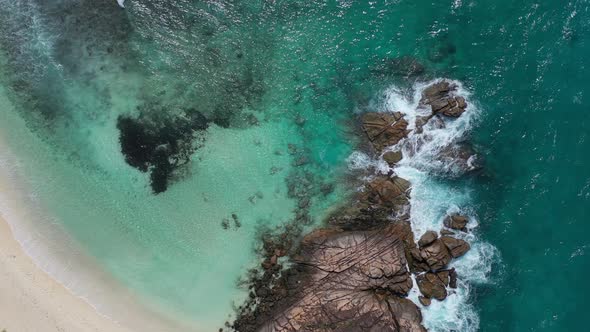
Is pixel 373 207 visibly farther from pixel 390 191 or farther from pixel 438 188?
pixel 438 188

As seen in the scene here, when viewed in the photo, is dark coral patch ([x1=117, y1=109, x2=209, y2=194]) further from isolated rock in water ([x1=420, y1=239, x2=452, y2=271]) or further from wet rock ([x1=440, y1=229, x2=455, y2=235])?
wet rock ([x1=440, y1=229, x2=455, y2=235])

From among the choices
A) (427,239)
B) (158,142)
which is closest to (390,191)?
(427,239)

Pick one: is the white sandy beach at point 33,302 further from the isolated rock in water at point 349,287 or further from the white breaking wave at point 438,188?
the white breaking wave at point 438,188

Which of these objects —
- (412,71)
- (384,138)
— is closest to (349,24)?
(412,71)

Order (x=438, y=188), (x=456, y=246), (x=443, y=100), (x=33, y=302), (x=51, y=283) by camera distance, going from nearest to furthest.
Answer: (x=33, y=302), (x=51, y=283), (x=456, y=246), (x=443, y=100), (x=438, y=188)

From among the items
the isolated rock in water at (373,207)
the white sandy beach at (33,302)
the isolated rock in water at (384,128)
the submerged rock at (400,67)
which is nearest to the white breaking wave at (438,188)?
the isolated rock in water at (384,128)
